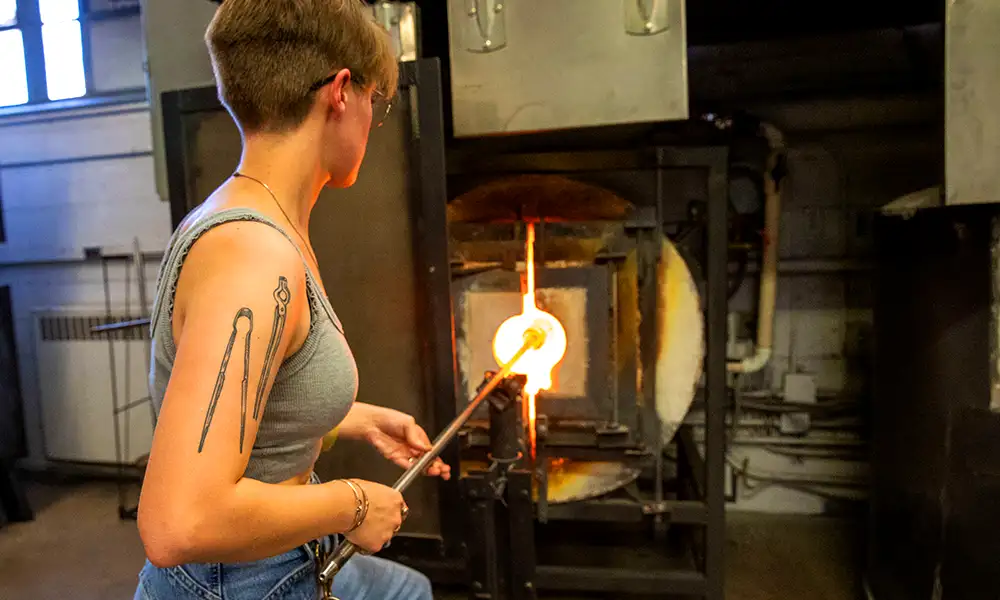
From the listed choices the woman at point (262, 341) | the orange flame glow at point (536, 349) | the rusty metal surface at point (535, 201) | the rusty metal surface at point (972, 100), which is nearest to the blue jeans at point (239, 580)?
the woman at point (262, 341)

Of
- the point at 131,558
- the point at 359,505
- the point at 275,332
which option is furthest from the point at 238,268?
the point at 131,558

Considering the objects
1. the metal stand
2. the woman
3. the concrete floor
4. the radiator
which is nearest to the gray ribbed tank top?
the woman

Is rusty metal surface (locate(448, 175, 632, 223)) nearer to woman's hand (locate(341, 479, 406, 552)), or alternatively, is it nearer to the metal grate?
woman's hand (locate(341, 479, 406, 552))

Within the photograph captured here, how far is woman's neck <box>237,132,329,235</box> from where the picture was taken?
809mm

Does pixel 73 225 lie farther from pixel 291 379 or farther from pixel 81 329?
pixel 291 379

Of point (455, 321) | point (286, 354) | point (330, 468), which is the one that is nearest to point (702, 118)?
point (455, 321)

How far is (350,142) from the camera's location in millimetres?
863

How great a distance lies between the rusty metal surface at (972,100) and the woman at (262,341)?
1151mm

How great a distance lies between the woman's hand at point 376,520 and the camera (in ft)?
2.64

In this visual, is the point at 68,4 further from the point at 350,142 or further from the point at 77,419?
the point at 350,142

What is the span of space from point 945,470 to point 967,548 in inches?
6.6

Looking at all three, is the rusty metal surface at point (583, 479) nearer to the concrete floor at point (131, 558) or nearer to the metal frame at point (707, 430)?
the metal frame at point (707, 430)

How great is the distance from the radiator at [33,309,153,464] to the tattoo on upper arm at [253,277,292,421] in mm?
2596

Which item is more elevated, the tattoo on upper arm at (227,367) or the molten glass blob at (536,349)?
the tattoo on upper arm at (227,367)
